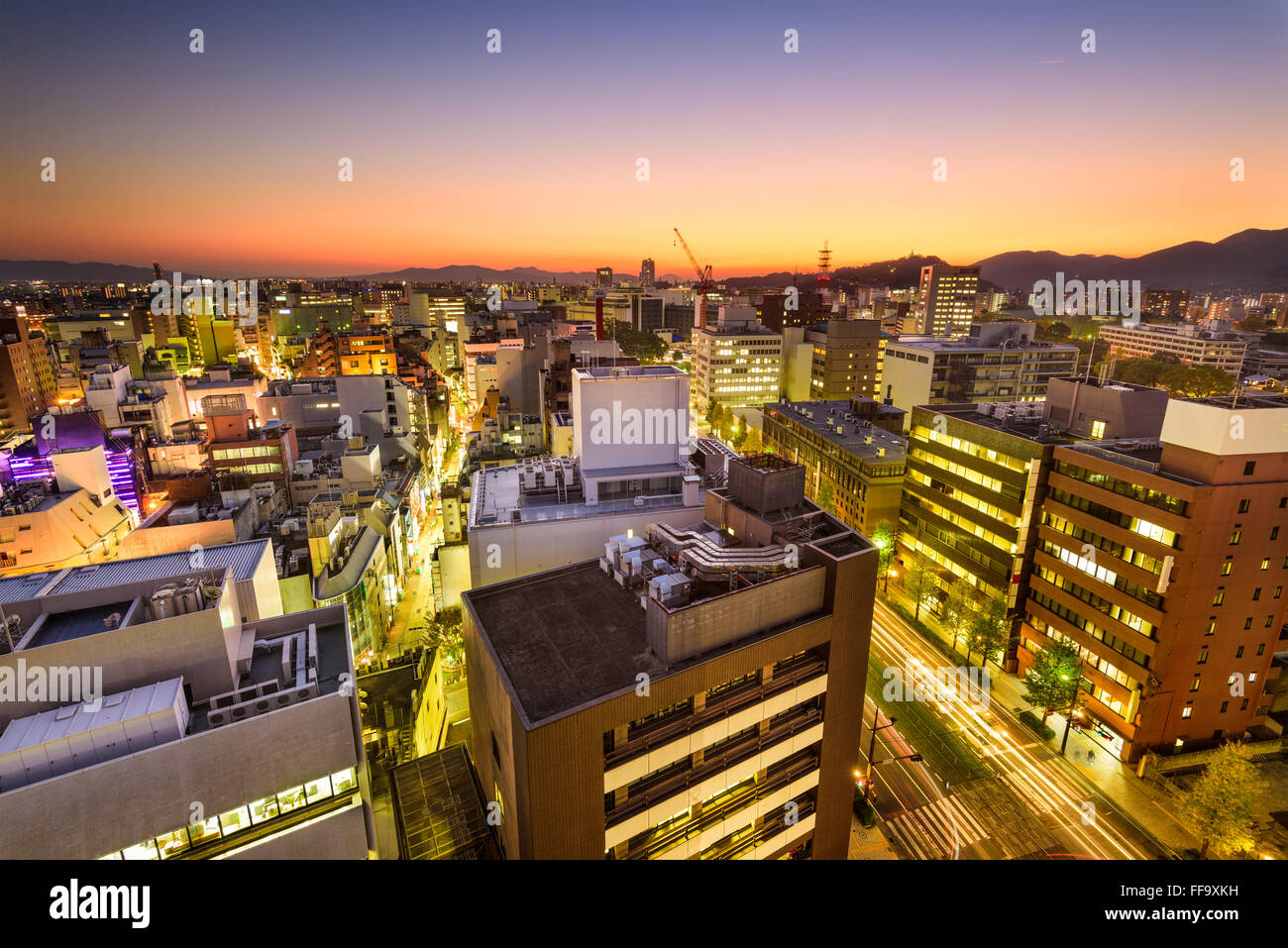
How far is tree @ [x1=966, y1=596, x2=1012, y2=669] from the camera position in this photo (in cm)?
3859

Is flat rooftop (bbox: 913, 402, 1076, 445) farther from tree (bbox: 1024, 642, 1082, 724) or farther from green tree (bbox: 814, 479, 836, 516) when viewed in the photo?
tree (bbox: 1024, 642, 1082, 724)

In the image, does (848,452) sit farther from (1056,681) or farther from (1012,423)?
(1056,681)

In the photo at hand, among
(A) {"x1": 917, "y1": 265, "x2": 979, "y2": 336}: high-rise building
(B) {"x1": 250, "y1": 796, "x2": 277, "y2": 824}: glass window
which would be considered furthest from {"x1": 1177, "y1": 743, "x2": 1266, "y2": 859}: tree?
(A) {"x1": 917, "y1": 265, "x2": 979, "y2": 336}: high-rise building

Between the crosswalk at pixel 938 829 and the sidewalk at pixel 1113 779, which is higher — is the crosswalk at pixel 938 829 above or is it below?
below

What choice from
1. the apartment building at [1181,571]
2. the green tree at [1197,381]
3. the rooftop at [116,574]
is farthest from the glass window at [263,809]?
the green tree at [1197,381]

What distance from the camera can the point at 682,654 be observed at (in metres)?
19.7

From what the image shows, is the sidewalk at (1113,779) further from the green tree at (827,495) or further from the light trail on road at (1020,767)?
the green tree at (827,495)

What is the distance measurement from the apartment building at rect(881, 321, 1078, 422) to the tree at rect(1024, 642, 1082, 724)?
49.1 m

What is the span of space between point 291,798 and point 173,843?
2.86 meters

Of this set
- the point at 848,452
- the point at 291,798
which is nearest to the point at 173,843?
the point at 291,798

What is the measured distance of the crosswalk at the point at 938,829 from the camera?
2875 cm

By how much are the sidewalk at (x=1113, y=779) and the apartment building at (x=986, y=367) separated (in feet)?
161

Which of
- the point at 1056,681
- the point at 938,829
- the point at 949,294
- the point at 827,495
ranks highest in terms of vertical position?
the point at 949,294

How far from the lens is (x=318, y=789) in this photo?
1877 cm
